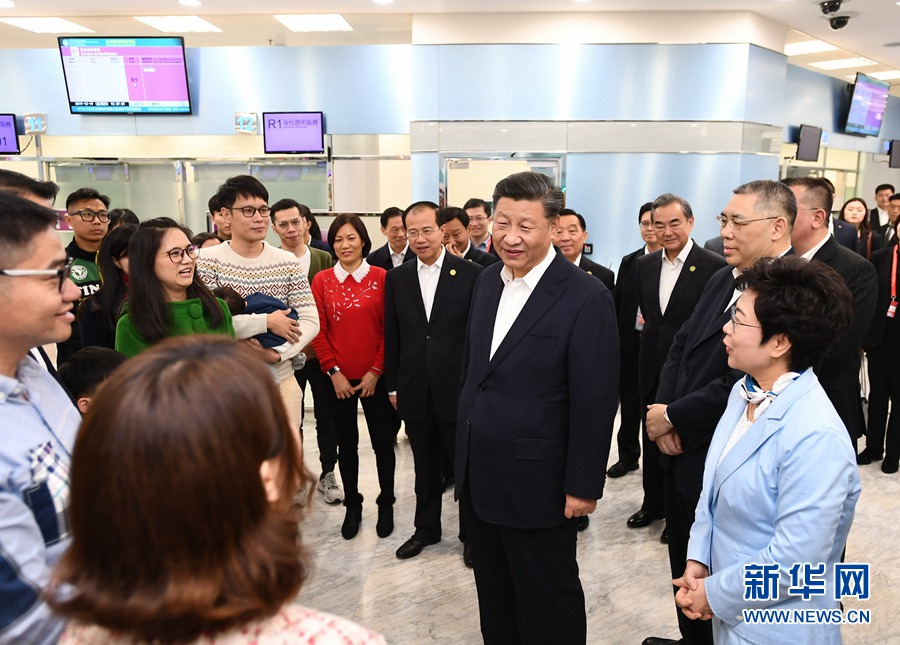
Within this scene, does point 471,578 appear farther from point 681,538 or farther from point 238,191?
point 238,191

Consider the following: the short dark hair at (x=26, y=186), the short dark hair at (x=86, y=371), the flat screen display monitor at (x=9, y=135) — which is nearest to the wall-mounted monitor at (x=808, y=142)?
the short dark hair at (x=26, y=186)

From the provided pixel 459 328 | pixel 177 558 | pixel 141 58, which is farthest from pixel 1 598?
pixel 141 58

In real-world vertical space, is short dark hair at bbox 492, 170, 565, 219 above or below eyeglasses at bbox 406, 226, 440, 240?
above

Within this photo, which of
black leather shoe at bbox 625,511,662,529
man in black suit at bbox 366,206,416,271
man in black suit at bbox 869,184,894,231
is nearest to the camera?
black leather shoe at bbox 625,511,662,529

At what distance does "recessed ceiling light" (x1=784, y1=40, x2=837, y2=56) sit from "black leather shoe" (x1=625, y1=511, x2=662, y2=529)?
Result: 8254 mm

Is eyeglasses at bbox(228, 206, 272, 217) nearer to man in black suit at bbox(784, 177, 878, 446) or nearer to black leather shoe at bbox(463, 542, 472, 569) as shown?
black leather shoe at bbox(463, 542, 472, 569)

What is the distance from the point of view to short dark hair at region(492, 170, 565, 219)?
2053mm

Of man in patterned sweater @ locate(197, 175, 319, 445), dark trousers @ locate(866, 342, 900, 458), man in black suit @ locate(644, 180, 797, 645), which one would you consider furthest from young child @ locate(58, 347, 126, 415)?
dark trousers @ locate(866, 342, 900, 458)

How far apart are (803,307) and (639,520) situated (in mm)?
2170

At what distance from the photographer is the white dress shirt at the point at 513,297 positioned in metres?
2.09

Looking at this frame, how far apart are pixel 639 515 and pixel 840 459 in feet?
6.91

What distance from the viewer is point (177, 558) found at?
671mm

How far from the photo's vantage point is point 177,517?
66cm

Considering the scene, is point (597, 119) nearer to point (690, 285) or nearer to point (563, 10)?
point (563, 10)
